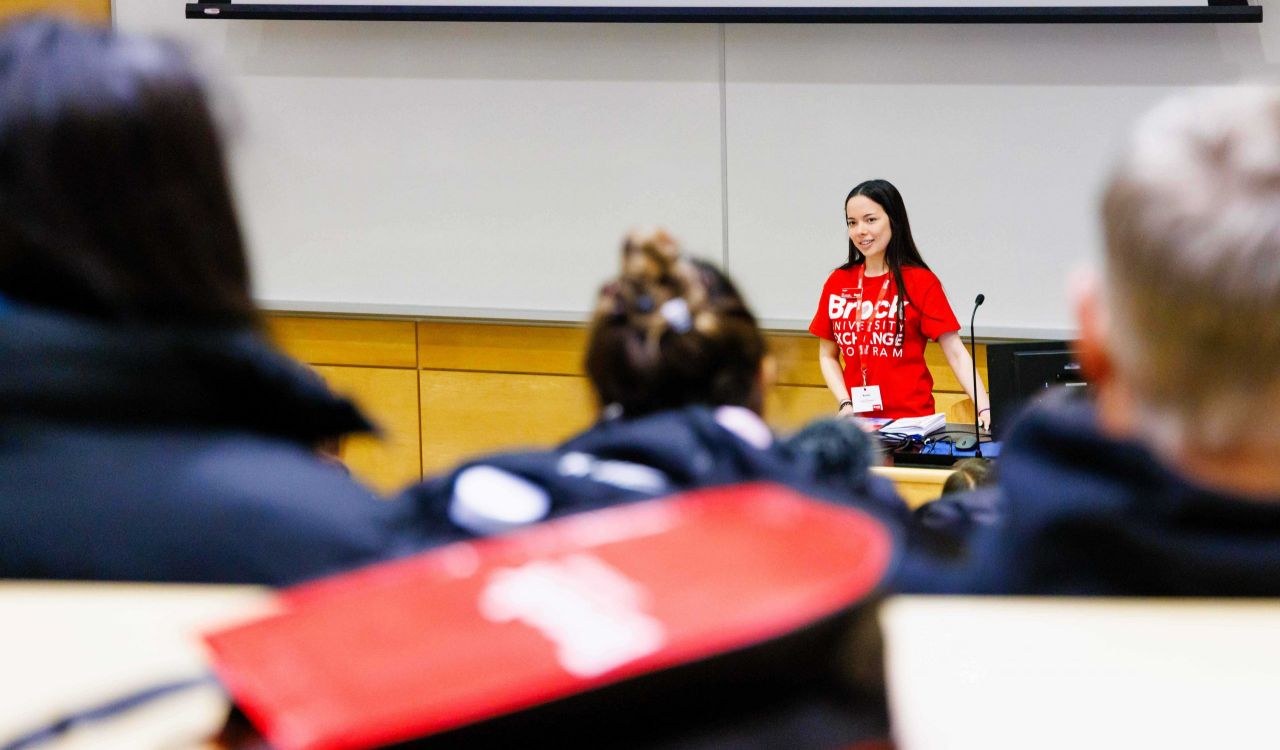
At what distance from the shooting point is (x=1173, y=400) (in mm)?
762

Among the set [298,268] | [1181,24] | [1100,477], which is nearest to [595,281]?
[298,268]

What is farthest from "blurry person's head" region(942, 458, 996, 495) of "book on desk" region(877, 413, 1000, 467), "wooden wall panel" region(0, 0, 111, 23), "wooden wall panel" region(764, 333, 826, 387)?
"wooden wall panel" region(0, 0, 111, 23)

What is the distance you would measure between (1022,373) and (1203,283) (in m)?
3.07

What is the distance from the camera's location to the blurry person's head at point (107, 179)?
1.01 meters

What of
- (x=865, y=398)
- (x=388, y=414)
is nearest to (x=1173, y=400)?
(x=865, y=398)

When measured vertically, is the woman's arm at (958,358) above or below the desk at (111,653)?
below

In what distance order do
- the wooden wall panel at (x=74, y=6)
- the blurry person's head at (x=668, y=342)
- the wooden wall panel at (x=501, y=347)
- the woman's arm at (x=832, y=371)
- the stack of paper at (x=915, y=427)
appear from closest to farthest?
the blurry person's head at (x=668, y=342)
the stack of paper at (x=915, y=427)
the woman's arm at (x=832, y=371)
the wooden wall panel at (x=501, y=347)
the wooden wall panel at (x=74, y=6)

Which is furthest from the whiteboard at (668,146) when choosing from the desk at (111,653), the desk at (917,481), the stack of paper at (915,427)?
the desk at (111,653)

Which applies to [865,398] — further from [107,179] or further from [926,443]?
[107,179]

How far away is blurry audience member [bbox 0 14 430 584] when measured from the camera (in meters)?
0.99

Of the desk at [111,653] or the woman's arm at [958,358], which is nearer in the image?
the desk at [111,653]

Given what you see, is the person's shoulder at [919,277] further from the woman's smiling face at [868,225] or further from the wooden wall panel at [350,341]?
the wooden wall panel at [350,341]

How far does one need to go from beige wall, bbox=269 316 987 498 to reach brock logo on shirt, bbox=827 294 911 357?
740mm

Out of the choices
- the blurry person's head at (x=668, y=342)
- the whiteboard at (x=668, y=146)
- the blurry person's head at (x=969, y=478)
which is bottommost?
the blurry person's head at (x=969, y=478)
